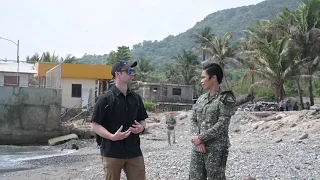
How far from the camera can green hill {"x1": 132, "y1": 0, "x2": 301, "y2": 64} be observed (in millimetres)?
134750

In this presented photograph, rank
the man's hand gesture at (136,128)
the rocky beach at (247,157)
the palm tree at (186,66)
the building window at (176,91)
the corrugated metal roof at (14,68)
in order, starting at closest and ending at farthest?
1. the man's hand gesture at (136,128)
2. the rocky beach at (247,157)
3. the corrugated metal roof at (14,68)
4. the building window at (176,91)
5. the palm tree at (186,66)

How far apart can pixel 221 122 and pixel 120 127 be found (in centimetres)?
91

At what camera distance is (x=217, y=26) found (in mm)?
144000

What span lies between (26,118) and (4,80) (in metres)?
7.42

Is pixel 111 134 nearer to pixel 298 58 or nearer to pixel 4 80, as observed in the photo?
pixel 298 58

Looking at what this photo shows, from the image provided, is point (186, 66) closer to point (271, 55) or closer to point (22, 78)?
point (22, 78)

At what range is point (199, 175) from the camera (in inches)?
154

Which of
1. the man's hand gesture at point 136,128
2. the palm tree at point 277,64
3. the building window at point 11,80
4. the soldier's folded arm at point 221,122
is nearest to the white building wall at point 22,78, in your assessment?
the building window at point 11,80

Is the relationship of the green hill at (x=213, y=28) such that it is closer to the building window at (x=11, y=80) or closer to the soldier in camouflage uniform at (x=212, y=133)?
the building window at (x=11, y=80)

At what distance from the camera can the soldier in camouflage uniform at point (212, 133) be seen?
3.84 metres

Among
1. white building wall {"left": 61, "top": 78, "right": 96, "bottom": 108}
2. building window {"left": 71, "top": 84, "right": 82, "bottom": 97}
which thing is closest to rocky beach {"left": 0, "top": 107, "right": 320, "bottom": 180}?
white building wall {"left": 61, "top": 78, "right": 96, "bottom": 108}

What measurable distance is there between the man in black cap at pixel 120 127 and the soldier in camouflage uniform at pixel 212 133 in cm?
54

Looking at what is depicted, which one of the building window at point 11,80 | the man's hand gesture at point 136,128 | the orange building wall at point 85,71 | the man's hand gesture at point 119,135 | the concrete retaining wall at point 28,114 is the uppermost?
the orange building wall at point 85,71

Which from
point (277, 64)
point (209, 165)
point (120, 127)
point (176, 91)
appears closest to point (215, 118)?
point (209, 165)
